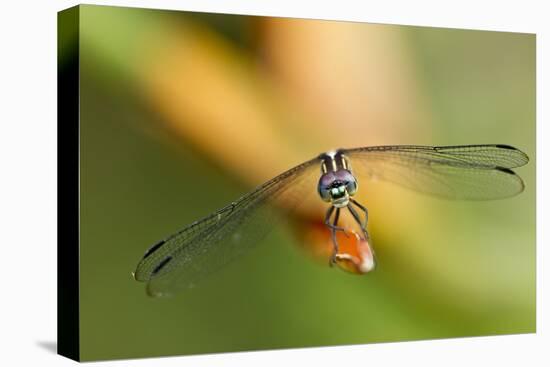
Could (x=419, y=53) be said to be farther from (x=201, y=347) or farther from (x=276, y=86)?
(x=201, y=347)

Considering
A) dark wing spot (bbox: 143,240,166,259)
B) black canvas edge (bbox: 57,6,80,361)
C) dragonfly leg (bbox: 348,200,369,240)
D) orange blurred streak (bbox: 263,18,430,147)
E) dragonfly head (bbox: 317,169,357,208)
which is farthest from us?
dragonfly leg (bbox: 348,200,369,240)

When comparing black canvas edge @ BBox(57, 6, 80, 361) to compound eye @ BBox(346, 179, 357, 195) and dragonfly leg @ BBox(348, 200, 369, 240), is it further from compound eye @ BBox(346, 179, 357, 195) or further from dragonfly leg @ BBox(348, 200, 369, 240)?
dragonfly leg @ BBox(348, 200, 369, 240)

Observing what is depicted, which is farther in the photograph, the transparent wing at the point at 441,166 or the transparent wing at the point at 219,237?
the transparent wing at the point at 441,166

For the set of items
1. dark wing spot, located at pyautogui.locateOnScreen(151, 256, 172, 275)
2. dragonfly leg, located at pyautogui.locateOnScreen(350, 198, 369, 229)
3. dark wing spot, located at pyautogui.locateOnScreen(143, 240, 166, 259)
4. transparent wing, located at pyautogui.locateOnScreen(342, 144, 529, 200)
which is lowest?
dark wing spot, located at pyautogui.locateOnScreen(151, 256, 172, 275)

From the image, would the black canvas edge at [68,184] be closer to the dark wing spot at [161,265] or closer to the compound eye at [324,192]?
the dark wing spot at [161,265]

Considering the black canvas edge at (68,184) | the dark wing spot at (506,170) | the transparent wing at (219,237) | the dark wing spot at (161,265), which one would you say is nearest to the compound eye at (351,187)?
the transparent wing at (219,237)

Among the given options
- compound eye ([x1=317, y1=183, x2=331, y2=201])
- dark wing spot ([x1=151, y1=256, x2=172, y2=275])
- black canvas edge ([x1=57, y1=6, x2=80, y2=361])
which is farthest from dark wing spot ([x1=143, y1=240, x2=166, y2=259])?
compound eye ([x1=317, y1=183, x2=331, y2=201])
